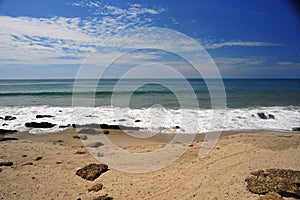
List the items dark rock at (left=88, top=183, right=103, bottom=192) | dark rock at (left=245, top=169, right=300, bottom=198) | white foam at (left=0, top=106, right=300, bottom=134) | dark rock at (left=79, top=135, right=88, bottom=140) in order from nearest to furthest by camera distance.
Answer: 1. dark rock at (left=245, top=169, right=300, bottom=198)
2. dark rock at (left=88, top=183, right=103, bottom=192)
3. dark rock at (left=79, top=135, right=88, bottom=140)
4. white foam at (left=0, top=106, right=300, bottom=134)

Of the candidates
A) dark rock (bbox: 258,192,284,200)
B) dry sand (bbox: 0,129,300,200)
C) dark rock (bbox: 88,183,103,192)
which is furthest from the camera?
dark rock (bbox: 88,183,103,192)

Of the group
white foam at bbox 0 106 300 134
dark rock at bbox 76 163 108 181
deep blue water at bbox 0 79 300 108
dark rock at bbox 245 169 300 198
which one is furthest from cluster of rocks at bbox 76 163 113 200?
deep blue water at bbox 0 79 300 108

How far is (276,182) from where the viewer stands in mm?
3898

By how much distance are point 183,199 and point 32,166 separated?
377cm

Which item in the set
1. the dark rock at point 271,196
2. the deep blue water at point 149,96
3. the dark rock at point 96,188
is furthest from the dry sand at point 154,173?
the deep blue water at point 149,96

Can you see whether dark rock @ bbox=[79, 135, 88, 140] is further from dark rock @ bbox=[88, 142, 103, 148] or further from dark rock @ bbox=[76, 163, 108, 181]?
dark rock @ bbox=[76, 163, 108, 181]

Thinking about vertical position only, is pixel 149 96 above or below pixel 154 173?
above

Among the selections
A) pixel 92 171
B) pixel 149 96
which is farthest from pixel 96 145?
pixel 149 96

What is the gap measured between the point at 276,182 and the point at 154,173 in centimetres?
244

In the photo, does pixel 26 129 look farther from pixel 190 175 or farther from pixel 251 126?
pixel 251 126

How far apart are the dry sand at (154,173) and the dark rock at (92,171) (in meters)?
0.11

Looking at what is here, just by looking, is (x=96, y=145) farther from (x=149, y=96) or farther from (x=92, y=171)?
(x=149, y=96)

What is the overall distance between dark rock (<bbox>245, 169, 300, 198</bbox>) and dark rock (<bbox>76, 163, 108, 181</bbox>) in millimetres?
3117

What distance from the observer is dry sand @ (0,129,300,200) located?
4051 mm
